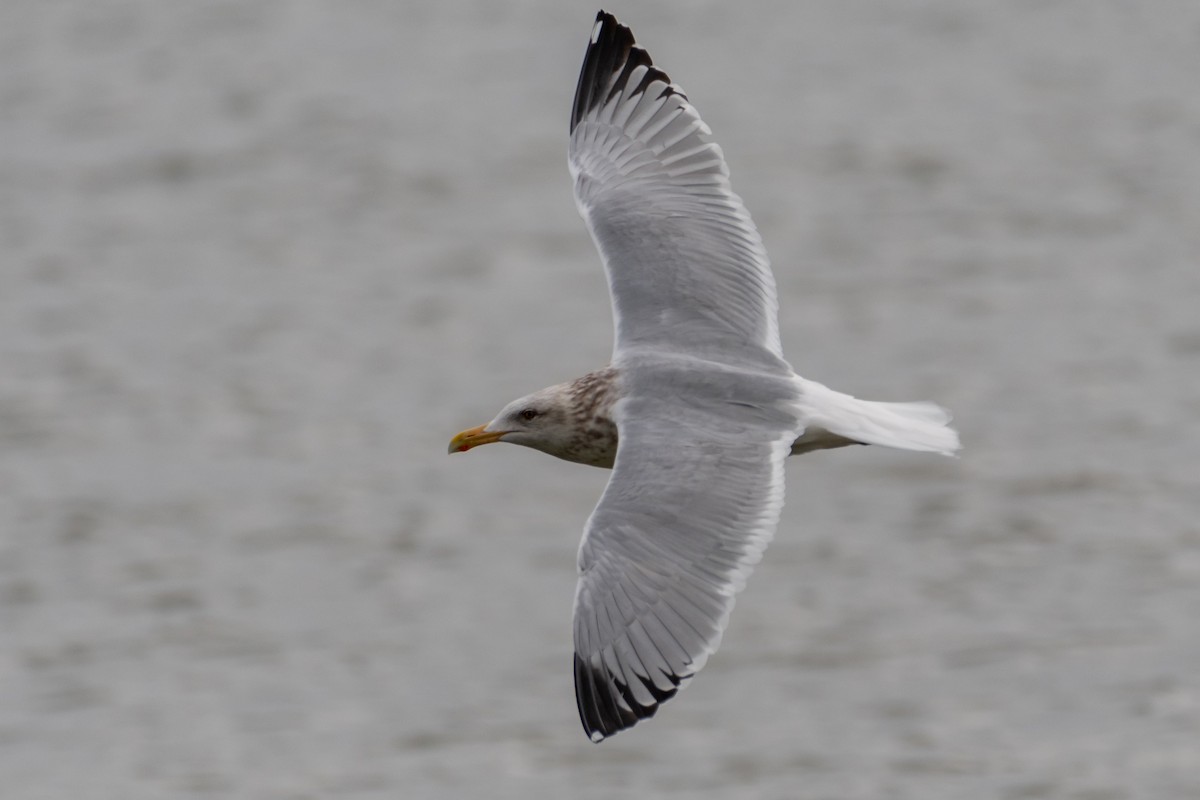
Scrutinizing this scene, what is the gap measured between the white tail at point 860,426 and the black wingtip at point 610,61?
1560 mm

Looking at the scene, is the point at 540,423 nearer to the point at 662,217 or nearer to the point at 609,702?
the point at 662,217

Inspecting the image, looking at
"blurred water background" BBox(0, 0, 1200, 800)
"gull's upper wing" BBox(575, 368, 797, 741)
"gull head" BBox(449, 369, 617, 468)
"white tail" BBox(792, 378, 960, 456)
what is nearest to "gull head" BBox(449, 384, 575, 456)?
"gull head" BBox(449, 369, 617, 468)

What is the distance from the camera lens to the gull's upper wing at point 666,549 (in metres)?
6.16

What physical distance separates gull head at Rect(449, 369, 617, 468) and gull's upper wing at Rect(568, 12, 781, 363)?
23 centimetres

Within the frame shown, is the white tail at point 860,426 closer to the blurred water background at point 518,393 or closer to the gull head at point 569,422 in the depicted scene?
the gull head at point 569,422

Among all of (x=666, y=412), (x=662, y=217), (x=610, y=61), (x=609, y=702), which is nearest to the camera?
(x=609, y=702)

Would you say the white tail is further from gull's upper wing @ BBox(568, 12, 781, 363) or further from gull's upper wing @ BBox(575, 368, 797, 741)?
gull's upper wing @ BBox(568, 12, 781, 363)

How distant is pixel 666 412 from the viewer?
6.81 m

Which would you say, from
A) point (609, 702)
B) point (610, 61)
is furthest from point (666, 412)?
point (610, 61)

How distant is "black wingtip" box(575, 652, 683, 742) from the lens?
610 cm

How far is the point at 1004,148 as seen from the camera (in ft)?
62.0

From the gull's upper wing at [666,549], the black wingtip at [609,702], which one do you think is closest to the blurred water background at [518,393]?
the gull's upper wing at [666,549]

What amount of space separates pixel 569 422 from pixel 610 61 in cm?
153

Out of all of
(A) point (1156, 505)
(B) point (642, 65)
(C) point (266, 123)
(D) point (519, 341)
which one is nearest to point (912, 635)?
(A) point (1156, 505)
